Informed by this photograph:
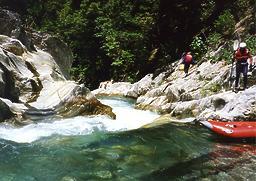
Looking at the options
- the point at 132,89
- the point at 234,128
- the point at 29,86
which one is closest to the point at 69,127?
the point at 29,86

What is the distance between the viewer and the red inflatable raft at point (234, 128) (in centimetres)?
1065

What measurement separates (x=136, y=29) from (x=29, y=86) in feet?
61.8

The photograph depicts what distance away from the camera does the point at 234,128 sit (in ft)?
35.9

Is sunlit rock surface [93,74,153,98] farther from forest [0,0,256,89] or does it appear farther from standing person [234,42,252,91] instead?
standing person [234,42,252,91]

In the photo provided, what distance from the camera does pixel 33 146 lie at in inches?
396

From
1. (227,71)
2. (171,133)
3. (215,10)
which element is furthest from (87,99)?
(215,10)

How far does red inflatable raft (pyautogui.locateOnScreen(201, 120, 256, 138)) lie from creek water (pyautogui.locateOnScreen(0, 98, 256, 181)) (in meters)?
0.19

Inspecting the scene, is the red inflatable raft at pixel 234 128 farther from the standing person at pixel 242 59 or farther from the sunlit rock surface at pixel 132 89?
the sunlit rock surface at pixel 132 89

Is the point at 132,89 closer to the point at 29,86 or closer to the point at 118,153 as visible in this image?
the point at 29,86

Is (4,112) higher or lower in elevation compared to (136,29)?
lower

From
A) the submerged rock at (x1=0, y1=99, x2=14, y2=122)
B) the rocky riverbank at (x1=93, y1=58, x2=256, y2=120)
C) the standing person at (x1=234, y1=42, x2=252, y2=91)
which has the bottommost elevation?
the submerged rock at (x1=0, y1=99, x2=14, y2=122)

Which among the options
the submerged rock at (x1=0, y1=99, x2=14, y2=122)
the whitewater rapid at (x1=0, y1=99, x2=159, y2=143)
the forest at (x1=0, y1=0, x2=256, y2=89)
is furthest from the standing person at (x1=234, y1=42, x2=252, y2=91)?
the submerged rock at (x1=0, y1=99, x2=14, y2=122)

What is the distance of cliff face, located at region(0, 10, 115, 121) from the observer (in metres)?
13.9

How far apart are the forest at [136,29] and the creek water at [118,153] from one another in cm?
827
